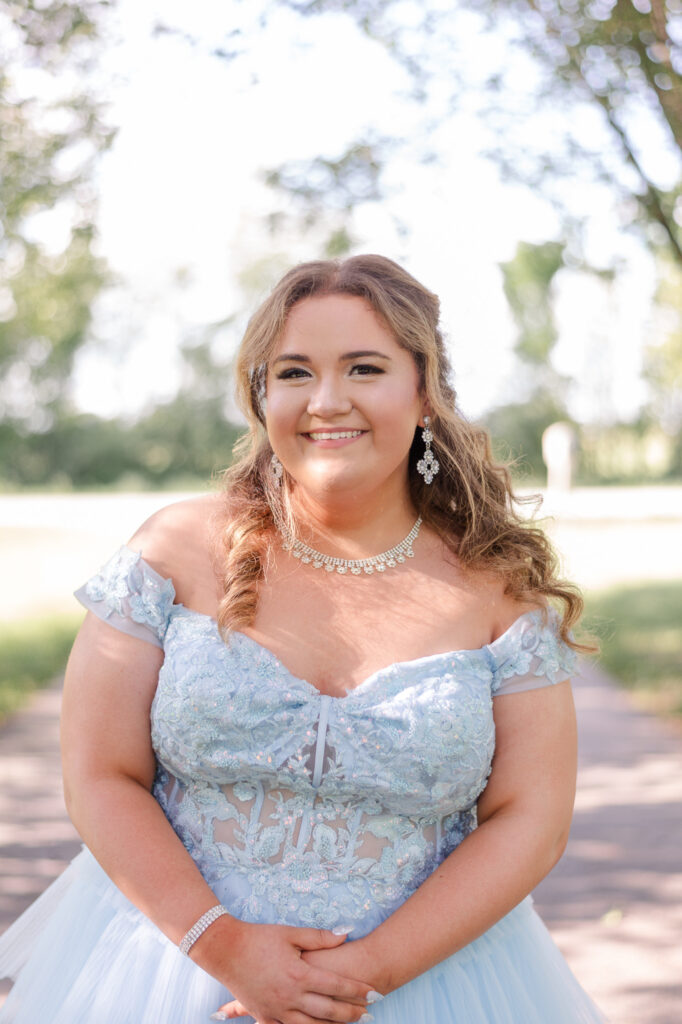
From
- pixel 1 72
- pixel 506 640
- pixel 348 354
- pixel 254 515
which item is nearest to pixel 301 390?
pixel 348 354

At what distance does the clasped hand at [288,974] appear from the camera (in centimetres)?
205

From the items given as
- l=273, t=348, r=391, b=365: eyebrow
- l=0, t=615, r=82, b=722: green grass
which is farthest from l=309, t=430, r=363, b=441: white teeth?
l=0, t=615, r=82, b=722: green grass

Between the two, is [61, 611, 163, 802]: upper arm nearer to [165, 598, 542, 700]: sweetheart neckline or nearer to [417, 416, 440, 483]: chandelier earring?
[165, 598, 542, 700]: sweetheart neckline

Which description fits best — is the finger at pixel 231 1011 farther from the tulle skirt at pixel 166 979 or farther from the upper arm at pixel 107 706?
the upper arm at pixel 107 706

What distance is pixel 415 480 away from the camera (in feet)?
9.07

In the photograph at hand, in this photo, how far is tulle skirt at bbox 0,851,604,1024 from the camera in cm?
221

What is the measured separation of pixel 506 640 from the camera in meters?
2.40

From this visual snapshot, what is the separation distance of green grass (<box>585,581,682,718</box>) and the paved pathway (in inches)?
34.8

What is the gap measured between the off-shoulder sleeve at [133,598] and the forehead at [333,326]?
0.58 m

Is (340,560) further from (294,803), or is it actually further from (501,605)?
(294,803)

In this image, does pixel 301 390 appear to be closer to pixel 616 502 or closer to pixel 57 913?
pixel 57 913

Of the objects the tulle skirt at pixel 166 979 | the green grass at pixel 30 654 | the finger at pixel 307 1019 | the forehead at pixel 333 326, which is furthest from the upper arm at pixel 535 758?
the green grass at pixel 30 654

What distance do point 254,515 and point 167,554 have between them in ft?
0.84

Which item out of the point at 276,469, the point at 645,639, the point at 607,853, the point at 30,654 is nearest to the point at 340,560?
the point at 276,469
